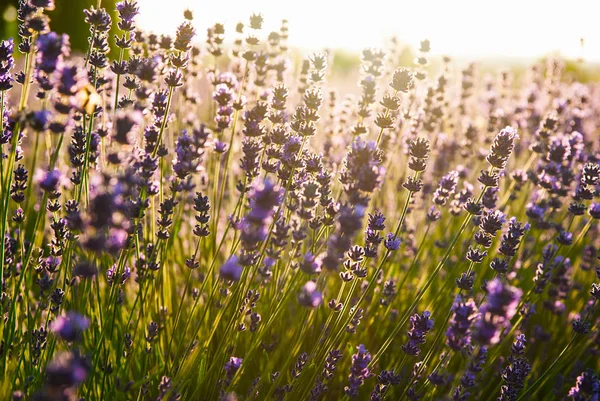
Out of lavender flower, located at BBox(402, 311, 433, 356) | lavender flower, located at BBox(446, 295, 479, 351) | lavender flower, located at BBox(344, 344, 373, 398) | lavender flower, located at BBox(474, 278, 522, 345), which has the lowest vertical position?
lavender flower, located at BBox(344, 344, 373, 398)

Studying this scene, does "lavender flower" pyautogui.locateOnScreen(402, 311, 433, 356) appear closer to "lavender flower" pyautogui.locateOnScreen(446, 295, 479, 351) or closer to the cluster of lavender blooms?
the cluster of lavender blooms

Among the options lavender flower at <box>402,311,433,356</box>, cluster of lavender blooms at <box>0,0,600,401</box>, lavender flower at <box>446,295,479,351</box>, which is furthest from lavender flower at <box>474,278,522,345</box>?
lavender flower at <box>402,311,433,356</box>

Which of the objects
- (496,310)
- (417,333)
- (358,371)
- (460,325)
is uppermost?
(496,310)

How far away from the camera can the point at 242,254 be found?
1.86 metres

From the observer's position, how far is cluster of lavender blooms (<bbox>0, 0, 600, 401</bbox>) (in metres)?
1.66

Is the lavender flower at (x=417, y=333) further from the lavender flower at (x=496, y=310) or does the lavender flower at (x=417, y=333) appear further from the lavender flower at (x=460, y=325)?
the lavender flower at (x=496, y=310)

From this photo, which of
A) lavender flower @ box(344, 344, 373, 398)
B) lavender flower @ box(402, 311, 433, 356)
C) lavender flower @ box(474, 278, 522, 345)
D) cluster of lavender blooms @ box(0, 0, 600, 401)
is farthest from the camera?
lavender flower @ box(402, 311, 433, 356)

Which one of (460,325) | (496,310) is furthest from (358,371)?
(496,310)

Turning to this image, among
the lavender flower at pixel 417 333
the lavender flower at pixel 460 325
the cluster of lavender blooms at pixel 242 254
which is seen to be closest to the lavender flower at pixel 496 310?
the cluster of lavender blooms at pixel 242 254

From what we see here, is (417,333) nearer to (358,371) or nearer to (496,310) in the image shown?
(358,371)

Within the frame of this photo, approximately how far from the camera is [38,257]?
2.57 meters

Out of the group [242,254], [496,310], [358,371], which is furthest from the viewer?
[358,371]

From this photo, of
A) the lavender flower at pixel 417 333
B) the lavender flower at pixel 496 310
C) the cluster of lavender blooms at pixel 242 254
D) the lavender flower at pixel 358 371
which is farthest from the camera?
the lavender flower at pixel 417 333

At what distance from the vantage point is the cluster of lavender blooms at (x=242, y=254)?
1661mm
